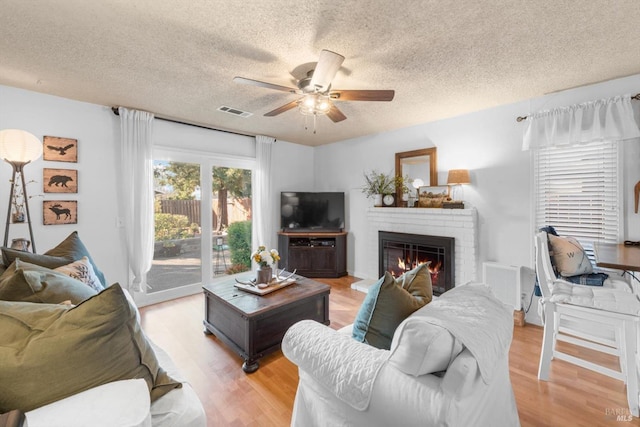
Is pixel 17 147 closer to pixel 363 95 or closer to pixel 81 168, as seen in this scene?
pixel 81 168

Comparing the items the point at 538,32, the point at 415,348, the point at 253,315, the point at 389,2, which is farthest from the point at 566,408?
the point at 389,2

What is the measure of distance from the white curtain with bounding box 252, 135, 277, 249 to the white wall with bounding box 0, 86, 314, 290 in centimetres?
100

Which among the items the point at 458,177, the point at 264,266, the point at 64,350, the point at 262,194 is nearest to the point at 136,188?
the point at 262,194

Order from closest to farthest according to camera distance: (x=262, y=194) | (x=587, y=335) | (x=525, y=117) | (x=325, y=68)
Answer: (x=325, y=68) → (x=587, y=335) → (x=525, y=117) → (x=262, y=194)

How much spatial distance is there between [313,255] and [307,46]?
336 centimetres

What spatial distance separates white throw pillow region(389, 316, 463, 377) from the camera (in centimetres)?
101

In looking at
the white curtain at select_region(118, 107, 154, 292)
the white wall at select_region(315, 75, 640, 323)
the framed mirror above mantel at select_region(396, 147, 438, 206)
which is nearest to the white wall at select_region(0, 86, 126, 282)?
the white curtain at select_region(118, 107, 154, 292)

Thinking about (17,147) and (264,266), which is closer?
(17,147)

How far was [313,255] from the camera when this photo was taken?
4750mm

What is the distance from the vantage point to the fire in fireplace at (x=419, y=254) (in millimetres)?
3557

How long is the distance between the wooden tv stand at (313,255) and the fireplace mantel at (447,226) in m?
0.79

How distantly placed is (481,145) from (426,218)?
110 cm

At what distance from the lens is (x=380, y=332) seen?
1.32 metres

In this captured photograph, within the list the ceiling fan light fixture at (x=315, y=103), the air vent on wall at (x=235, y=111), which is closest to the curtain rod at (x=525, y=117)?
the ceiling fan light fixture at (x=315, y=103)
